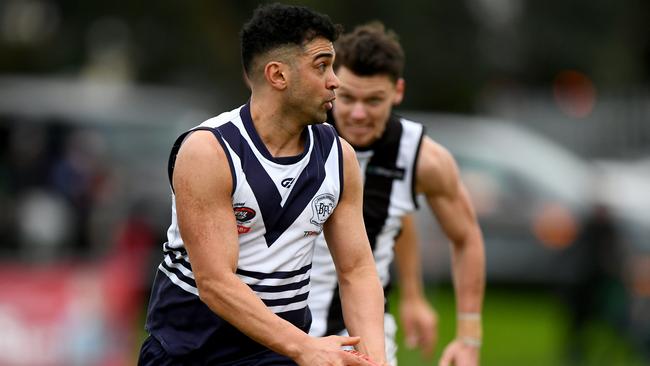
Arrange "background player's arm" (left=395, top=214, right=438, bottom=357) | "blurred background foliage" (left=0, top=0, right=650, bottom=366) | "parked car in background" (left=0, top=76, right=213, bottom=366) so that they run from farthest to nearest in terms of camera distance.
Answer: "parked car in background" (left=0, top=76, right=213, bottom=366) → "blurred background foliage" (left=0, top=0, right=650, bottom=366) → "background player's arm" (left=395, top=214, right=438, bottom=357)

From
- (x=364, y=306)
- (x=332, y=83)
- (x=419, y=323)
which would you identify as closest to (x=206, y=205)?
(x=332, y=83)

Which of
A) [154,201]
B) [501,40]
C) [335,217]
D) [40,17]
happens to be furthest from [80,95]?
[335,217]

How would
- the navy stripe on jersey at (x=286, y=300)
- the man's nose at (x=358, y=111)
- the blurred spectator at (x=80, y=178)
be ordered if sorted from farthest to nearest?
the blurred spectator at (x=80, y=178)
the man's nose at (x=358, y=111)
the navy stripe on jersey at (x=286, y=300)

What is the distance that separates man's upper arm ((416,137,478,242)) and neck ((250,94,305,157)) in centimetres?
183

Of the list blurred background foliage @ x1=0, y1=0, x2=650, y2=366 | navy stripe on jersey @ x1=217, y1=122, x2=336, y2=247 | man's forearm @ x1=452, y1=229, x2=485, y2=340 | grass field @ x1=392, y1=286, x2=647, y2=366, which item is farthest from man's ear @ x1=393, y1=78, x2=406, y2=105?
grass field @ x1=392, y1=286, x2=647, y2=366

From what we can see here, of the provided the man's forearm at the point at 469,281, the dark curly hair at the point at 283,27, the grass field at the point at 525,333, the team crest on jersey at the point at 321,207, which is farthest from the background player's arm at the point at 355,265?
the grass field at the point at 525,333

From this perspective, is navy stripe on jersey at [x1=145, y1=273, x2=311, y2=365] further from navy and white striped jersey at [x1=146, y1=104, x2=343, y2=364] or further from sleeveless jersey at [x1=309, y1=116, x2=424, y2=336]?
sleeveless jersey at [x1=309, y1=116, x2=424, y2=336]

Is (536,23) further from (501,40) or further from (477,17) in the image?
(477,17)

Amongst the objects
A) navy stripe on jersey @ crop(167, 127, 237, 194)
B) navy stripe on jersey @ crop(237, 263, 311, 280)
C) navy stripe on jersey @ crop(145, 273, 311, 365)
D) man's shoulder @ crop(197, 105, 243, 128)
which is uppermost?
man's shoulder @ crop(197, 105, 243, 128)

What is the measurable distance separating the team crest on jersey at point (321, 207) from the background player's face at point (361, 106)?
62.4 inches

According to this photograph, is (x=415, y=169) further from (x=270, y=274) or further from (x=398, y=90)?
(x=270, y=274)

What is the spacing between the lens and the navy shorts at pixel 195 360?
5.85 meters

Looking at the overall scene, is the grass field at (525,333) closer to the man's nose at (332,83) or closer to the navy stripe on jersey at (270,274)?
the navy stripe on jersey at (270,274)

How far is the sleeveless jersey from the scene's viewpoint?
24.8 ft
